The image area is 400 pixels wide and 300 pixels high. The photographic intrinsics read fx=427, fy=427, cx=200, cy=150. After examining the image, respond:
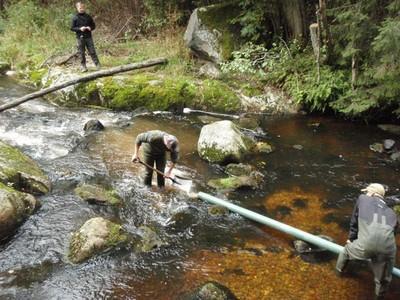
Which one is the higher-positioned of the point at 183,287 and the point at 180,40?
the point at 180,40

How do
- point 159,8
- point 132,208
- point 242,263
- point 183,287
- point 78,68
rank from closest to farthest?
1. point 183,287
2. point 242,263
3. point 132,208
4. point 78,68
5. point 159,8

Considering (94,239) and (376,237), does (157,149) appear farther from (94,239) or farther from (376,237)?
(376,237)

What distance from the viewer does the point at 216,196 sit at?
8758 mm

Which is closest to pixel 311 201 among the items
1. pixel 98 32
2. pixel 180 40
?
pixel 180 40

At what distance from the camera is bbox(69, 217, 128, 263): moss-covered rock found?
6762mm

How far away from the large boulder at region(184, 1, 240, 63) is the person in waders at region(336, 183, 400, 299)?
891 cm

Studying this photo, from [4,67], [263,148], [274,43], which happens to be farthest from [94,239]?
[4,67]

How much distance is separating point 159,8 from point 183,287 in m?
13.4

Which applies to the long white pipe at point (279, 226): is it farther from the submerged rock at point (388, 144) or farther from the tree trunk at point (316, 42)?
the tree trunk at point (316, 42)

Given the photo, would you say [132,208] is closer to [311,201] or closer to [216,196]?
[216,196]

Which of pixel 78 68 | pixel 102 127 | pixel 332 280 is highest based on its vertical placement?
pixel 78 68

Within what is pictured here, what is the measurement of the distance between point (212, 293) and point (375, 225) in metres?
2.44

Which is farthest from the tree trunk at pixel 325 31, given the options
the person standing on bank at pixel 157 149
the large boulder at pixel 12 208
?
the large boulder at pixel 12 208

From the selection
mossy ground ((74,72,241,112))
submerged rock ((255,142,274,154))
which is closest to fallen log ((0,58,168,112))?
mossy ground ((74,72,241,112))
